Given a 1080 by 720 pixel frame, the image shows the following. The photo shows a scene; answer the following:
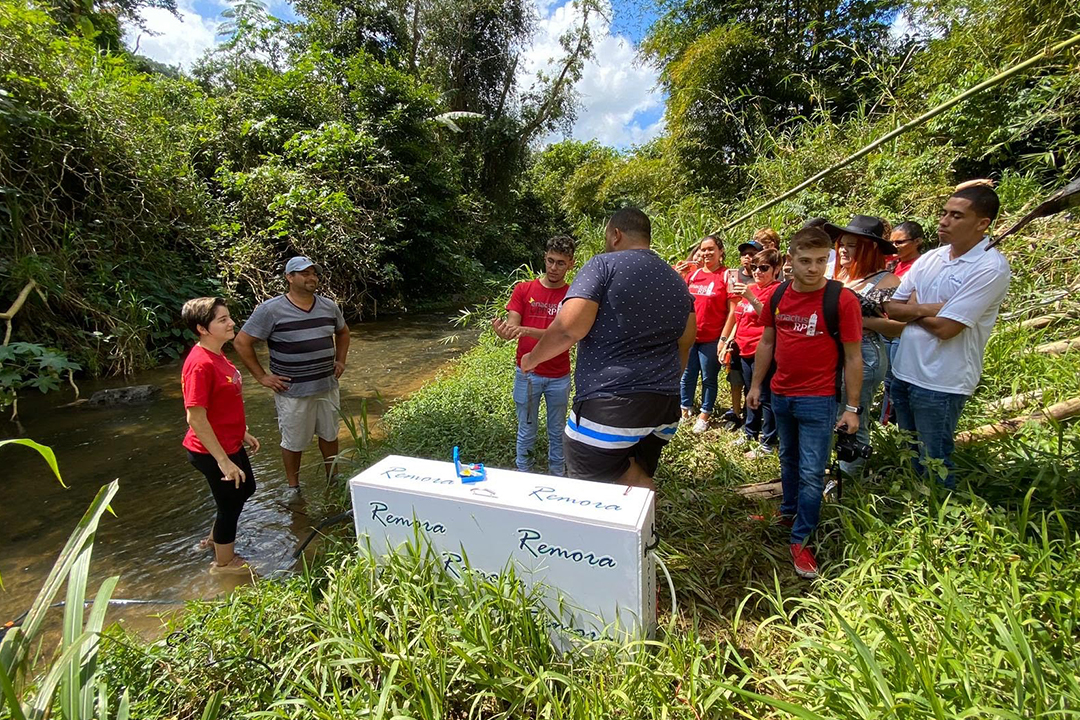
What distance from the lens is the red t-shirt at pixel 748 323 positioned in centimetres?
407

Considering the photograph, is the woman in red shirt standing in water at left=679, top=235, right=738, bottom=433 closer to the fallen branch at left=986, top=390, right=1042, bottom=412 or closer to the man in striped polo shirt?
the fallen branch at left=986, top=390, right=1042, bottom=412

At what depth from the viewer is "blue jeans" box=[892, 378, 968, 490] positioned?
8.34 ft

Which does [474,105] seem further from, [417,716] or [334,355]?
[417,716]

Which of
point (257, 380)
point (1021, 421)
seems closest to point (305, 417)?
point (257, 380)

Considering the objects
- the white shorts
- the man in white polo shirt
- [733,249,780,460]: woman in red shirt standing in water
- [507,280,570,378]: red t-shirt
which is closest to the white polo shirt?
the man in white polo shirt

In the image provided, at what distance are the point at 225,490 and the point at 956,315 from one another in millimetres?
3864

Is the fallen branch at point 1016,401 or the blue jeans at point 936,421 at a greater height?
the blue jeans at point 936,421

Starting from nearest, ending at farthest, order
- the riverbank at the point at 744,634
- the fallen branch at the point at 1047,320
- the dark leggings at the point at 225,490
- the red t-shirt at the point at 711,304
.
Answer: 1. the riverbank at the point at 744,634
2. the dark leggings at the point at 225,490
3. the red t-shirt at the point at 711,304
4. the fallen branch at the point at 1047,320

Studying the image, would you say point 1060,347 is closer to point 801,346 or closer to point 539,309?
point 801,346

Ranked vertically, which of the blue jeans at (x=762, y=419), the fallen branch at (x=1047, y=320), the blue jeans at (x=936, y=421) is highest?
the fallen branch at (x=1047, y=320)

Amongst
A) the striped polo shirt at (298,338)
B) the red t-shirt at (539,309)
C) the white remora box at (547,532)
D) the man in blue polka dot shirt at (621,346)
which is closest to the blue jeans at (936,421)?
the man in blue polka dot shirt at (621,346)

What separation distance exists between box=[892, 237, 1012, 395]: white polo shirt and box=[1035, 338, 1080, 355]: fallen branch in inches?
98.6

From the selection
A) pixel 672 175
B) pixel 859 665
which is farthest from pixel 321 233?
pixel 859 665

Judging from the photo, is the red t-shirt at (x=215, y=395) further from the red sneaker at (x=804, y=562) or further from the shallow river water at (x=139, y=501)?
the red sneaker at (x=804, y=562)
